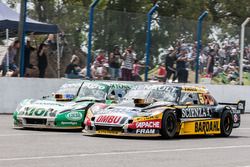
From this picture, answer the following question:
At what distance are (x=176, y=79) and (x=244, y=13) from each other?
24.1 metres

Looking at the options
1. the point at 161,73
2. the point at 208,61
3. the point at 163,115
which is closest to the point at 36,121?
the point at 163,115

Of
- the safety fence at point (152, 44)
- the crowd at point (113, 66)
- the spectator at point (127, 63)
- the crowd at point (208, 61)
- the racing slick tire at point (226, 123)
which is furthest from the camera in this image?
the crowd at point (208, 61)

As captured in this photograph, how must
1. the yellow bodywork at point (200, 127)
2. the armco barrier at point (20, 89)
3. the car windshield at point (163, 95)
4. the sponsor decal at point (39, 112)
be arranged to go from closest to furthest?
the yellow bodywork at point (200, 127)
the car windshield at point (163, 95)
the sponsor decal at point (39, 112)
the armco barrier at point (20, 89)

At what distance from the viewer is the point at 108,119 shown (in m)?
14.9

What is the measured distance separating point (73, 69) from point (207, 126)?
326 inches

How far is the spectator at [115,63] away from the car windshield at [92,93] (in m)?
6.28

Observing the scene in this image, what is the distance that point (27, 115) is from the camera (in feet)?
53.8

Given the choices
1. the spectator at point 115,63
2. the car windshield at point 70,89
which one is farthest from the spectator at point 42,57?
the car windshield at point 70,89

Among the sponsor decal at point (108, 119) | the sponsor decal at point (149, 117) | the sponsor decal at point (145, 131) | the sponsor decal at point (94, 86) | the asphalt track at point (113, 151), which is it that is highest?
the sponsor decal at point (94, 86)

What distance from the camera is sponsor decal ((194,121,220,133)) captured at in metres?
16.1

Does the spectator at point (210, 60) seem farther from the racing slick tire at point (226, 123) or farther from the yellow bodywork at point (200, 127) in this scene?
the yellow bodywork at point (200, 127)

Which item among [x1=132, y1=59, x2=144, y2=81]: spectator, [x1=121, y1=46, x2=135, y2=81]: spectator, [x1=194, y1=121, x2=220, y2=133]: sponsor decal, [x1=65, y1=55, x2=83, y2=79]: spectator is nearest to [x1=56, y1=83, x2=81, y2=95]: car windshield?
[x1=194, y1=121, x2=220, y2=133]: sponsor decal

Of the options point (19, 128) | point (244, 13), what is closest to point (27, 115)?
point (19, 128)

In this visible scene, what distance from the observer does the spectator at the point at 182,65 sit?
86.6 ft
